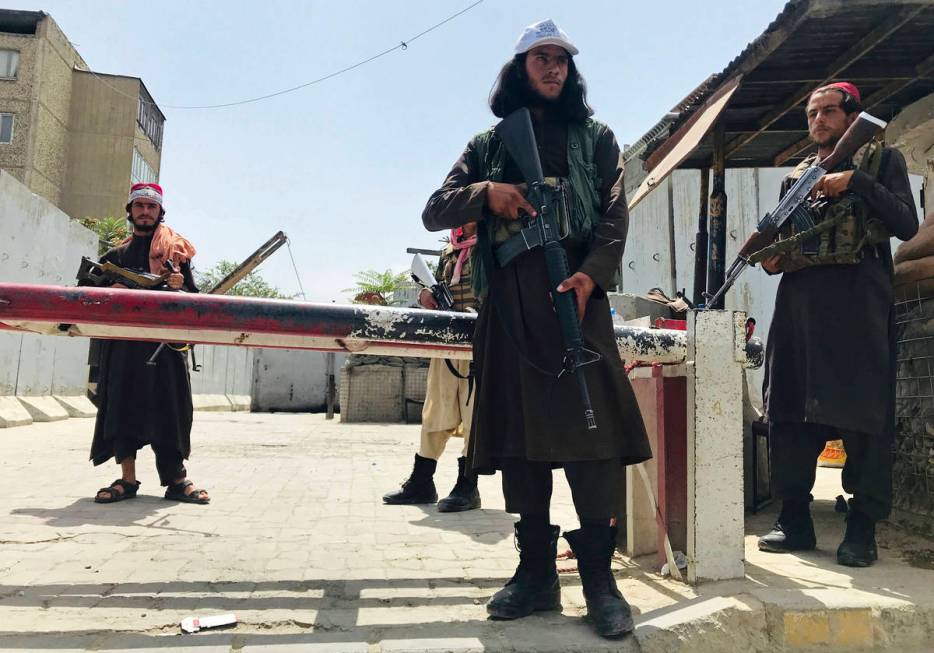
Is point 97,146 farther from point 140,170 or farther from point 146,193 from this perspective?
point 146,193

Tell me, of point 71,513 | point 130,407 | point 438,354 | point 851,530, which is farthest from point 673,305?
point 71,513

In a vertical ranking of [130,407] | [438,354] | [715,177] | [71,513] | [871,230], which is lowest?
[71,513]

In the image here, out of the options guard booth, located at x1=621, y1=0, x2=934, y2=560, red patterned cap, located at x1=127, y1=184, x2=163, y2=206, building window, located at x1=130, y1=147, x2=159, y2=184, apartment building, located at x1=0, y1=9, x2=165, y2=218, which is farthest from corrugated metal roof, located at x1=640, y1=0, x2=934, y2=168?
building window, located at x1=130, y1=147, x2=159, y2=184

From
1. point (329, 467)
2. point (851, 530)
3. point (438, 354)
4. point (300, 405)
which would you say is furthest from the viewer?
point (300, 405)

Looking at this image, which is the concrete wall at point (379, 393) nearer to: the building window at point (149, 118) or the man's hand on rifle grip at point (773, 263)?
the man's hand on rifle grip at point (773, 263)

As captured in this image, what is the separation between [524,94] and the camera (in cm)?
239

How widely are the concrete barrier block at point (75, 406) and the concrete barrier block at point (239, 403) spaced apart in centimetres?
902

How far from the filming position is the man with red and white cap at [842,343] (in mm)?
2762

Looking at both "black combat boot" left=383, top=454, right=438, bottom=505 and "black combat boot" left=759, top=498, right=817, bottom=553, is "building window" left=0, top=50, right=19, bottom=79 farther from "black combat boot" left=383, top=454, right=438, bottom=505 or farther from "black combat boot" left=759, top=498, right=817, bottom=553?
"black combat boot" left=759, top=498, right=817, bottom=553

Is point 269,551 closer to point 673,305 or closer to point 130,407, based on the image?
point 130,407

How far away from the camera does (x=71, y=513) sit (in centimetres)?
349

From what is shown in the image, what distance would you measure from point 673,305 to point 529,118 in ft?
8.65

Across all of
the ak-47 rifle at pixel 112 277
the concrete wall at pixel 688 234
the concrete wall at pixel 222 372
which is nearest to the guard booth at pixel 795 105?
the ak-47 rifle at pixel 112 277

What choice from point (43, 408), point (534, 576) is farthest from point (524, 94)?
point (43, 408)
